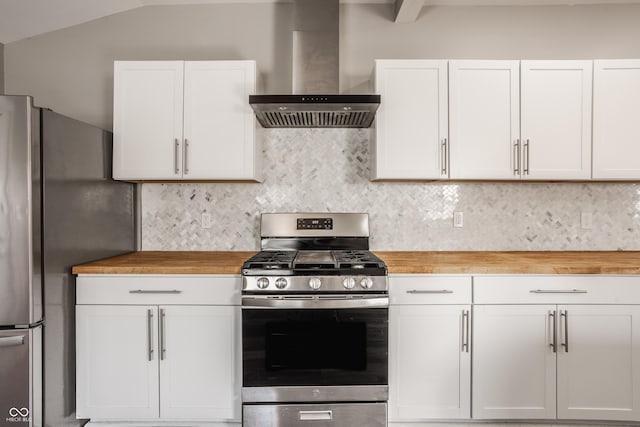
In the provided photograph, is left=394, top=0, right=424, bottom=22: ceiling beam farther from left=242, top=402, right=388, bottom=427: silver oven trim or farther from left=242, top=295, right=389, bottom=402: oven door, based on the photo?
left=242, top=402, right=388, bottom=427: silver oven trim

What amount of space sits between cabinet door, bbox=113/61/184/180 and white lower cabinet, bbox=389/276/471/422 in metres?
1.50

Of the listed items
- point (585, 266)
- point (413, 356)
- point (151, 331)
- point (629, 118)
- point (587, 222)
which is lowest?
point (413, 356)

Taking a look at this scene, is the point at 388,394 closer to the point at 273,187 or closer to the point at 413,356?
the point at 413,356

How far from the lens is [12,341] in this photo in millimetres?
1745

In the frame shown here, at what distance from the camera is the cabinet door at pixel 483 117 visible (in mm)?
2322

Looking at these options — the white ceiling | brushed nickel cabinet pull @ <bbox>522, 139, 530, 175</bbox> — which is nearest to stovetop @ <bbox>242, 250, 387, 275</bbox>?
brushed nickel cabinet pull @ <bbox>522, 139, 530, 175</bbox>

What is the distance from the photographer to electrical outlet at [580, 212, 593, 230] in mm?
2660

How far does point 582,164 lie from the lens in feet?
7.64

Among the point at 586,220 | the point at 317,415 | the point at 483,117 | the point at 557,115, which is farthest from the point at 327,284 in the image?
the point at 586,220

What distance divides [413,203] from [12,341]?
2288 millimetres

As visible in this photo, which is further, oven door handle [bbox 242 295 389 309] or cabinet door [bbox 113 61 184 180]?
cabinet door [bbox 113 61 184 180]

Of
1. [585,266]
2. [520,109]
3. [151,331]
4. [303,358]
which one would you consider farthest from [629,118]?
[151,331]

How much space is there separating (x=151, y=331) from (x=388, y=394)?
1239 mm

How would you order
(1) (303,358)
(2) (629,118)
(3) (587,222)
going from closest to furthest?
(1) (303,358)
(2) (629,118)
(3) (587,222)
